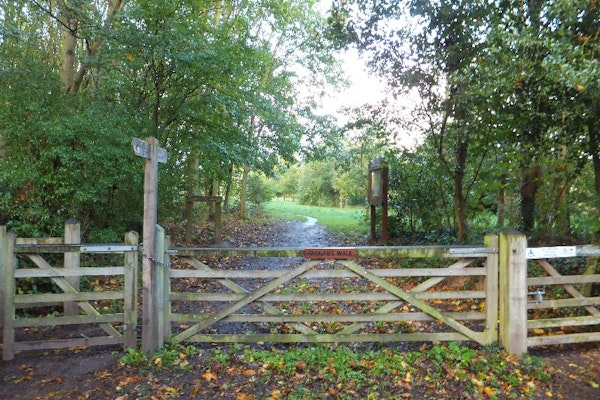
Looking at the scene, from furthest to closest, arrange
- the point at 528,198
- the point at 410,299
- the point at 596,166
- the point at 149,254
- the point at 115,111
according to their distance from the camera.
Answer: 1. the point at 528,198
2. the point at 115,111
3. the point at 596,166
4. the point at 410,299
5. the point at 149,254

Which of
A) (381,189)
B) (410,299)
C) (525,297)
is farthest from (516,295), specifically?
(381,189)

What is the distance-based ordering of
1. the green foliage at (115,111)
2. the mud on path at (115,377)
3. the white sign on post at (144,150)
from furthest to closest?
1. the green foliage at (115,111)
2. the white sign on post at (144,150)
3. the mud on path at (115,377)

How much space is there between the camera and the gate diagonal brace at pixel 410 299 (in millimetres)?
4793

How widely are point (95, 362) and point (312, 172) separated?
4737 cm

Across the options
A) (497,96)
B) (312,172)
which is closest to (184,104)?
(497,96)

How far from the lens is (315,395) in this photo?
13.0ft

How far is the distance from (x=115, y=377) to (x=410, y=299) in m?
3.41

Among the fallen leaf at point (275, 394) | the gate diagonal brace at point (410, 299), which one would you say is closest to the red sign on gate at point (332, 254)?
the gate diagonal brace at point (410, 299)

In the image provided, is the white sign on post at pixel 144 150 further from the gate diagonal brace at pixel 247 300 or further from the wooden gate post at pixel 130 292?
the gate diagonal brace at pixel 247 300

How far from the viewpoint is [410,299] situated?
15.8 ft

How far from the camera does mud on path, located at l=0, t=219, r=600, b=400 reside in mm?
4062

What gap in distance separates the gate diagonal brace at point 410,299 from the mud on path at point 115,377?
855mm

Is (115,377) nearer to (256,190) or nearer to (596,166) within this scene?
(596,166)

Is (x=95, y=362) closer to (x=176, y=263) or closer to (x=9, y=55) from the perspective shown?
(x=176, y=263)
